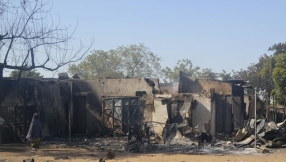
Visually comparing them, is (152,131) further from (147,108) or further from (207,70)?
(207,70)

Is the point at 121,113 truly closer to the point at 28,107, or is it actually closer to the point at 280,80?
the point at 28,107

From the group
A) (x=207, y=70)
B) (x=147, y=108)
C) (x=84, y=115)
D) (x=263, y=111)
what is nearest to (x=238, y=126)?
(x=263, y=111)

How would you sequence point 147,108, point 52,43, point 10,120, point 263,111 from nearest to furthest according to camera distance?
point 52,43 < point 10,120 < point 147,108 < point 263,111

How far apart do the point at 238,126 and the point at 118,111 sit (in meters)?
8.36

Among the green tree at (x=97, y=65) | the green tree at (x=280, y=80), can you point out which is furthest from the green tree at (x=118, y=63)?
the green tree at (x=280, y=80)

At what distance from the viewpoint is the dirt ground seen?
1275cm

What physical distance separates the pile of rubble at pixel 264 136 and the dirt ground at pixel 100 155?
1.01 m

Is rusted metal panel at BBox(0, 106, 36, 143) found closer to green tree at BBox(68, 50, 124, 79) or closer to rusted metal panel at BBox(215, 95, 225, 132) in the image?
rusted metal panel at BBox(215, 95, 225, 132)

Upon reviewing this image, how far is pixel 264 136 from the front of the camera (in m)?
17.3

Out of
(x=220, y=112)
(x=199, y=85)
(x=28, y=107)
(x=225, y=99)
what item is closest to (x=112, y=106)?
(x=28, y=107)

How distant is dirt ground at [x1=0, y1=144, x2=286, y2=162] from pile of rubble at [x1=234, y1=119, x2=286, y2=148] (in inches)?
39.6

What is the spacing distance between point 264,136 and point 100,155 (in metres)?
7.66

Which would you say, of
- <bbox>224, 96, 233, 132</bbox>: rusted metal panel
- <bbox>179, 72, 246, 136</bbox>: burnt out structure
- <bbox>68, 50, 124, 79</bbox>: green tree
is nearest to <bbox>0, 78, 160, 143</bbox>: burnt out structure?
<bbox>179, 72, 246, 136</bbox>: burnt out structure

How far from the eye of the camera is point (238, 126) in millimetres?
25250
